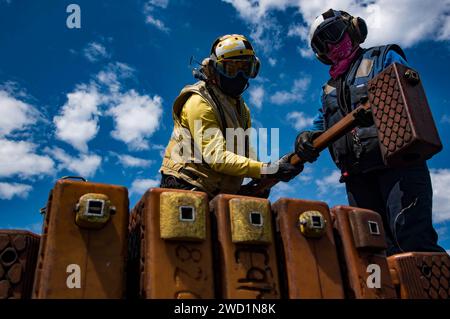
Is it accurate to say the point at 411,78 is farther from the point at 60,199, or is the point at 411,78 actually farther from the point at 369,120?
the point at 60,199

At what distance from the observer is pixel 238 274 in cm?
162

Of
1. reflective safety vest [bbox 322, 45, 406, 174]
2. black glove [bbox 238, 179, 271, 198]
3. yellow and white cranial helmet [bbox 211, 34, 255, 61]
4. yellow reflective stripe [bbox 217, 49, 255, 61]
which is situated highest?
yellow and white cranial helmet [bbox 211, 34, 255, 61]

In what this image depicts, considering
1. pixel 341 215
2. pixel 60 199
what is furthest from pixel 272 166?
pixel 60 199

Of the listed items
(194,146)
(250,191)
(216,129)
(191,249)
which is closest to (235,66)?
(216,129)

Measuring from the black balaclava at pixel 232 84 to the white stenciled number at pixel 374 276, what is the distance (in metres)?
2.18

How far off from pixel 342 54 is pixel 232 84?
3.91 feet

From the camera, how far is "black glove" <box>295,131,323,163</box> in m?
3.04

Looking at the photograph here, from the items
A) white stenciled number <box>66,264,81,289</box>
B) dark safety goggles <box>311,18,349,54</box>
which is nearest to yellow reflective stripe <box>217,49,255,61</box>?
dark safety goggles <box>311,18,349,54</box>

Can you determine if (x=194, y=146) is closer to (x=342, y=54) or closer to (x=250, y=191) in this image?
(x=250, y=191)

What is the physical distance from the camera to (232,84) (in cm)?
→ 357

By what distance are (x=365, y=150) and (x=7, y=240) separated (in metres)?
2.68

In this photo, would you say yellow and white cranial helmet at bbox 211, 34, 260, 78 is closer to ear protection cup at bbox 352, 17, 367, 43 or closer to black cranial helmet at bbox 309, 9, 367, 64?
black cranial helmet at bbox 309, 9, 367, 64

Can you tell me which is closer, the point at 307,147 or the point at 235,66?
the point at 307,147

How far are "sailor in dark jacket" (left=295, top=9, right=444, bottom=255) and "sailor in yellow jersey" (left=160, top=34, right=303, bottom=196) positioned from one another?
0.58m
